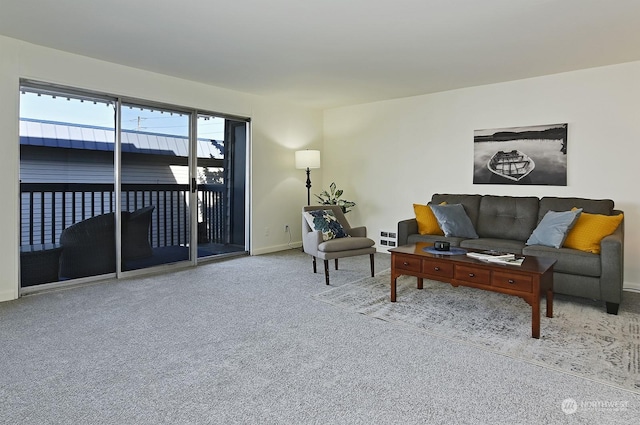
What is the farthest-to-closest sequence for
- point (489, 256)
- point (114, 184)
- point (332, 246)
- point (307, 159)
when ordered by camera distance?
point (307, 159) < point (114, 184) < point (332, 246) < point (489, 256)

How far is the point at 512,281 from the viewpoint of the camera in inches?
110

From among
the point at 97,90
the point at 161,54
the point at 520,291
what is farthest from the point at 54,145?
the point at 520,291

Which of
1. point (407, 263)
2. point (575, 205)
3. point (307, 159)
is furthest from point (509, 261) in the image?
point (307, 159)

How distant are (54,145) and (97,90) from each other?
2.30ft

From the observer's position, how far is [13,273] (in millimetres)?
3588

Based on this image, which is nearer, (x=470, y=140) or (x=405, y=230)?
(x=405, y=230)

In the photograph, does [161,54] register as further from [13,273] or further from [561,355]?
[561,355]

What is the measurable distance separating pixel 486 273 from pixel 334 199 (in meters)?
3.61

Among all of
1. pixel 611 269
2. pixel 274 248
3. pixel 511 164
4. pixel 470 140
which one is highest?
pixel 470 140

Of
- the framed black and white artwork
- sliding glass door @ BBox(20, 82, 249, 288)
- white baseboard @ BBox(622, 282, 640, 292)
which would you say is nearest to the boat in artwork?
the framed black and white artwork

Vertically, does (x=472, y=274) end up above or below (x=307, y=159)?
below

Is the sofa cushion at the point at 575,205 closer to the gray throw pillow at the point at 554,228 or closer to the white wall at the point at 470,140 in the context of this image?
the gray throw pillow at the point at 554,228

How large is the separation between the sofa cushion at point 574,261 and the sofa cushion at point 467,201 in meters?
1.09

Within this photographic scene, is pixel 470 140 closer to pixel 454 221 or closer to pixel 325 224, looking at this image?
pixel 454 221
